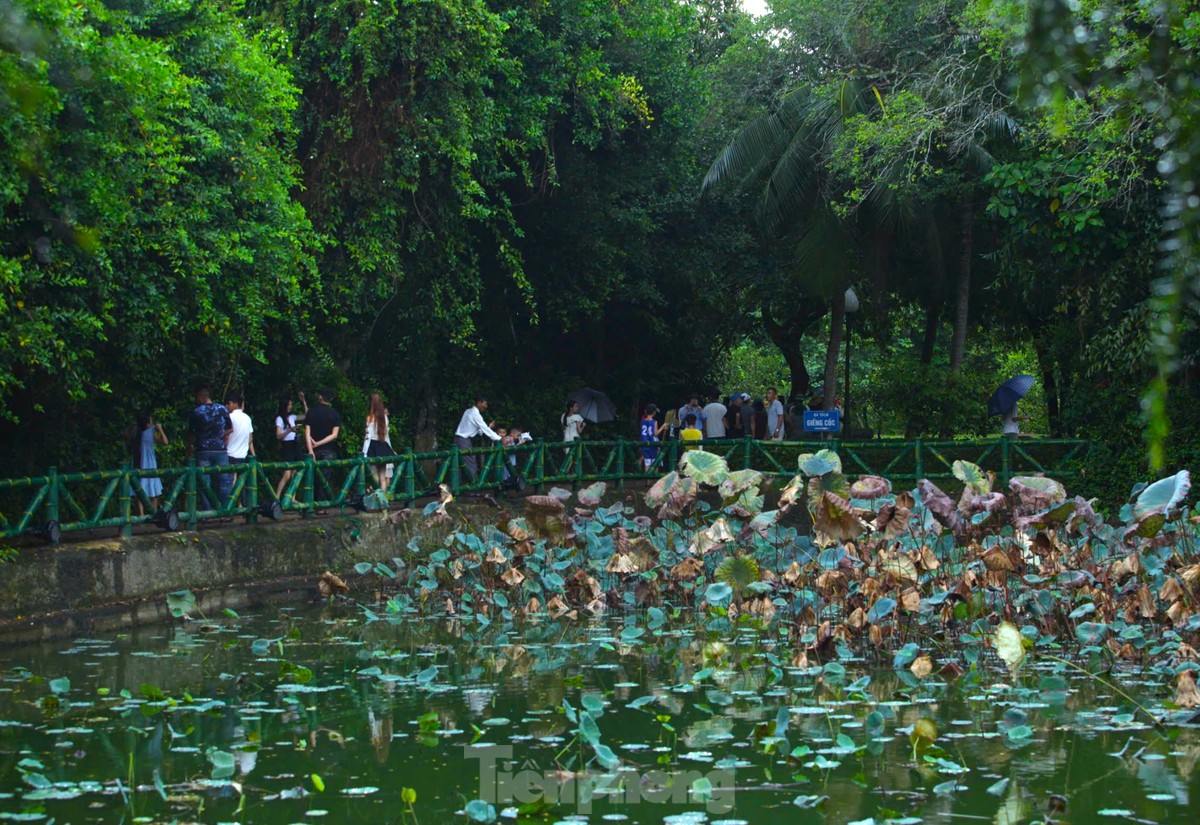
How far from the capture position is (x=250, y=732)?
25.0 feet

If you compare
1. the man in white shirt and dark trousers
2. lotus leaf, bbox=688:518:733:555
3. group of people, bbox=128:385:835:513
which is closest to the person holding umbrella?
group of people, bbox=128:385:835:513

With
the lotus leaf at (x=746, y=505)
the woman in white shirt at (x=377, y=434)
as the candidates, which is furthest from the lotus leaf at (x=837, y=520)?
the woman in white shirt at (x=377, y=434)

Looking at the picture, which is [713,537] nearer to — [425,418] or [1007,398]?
[1007,398]

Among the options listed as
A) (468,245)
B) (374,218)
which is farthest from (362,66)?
(468,245)

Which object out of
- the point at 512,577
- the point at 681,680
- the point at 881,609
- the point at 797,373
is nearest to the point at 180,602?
the point at 512,577

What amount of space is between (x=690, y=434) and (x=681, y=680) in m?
12.3

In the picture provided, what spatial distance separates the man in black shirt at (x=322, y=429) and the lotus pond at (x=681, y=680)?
45.5 inches

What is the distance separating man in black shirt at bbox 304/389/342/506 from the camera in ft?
51.4

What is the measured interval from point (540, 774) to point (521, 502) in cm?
1130

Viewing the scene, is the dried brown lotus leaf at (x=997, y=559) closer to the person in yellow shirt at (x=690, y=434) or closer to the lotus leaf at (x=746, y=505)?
the lotus leaf at (x=746, y=505)

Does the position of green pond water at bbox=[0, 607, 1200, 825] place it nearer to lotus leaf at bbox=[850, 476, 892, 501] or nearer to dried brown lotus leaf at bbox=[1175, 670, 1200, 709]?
dried brown lotus leaf at bbox=[1175, 670, 1200, 709]

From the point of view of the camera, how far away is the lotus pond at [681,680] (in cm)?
632

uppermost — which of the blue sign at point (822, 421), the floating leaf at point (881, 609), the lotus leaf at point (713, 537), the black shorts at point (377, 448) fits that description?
the blue sign at point (822, 421)

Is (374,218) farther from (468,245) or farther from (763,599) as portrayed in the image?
(763,599)
